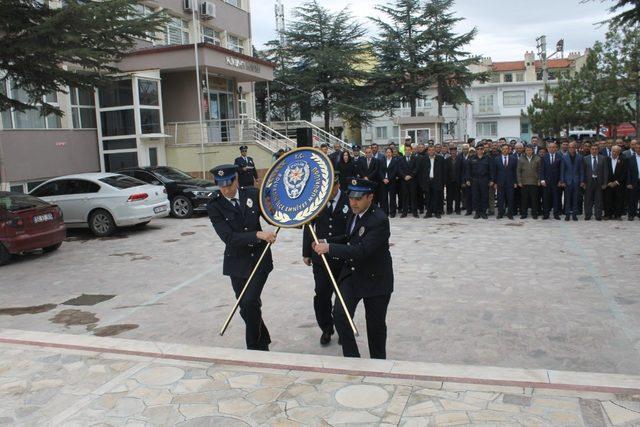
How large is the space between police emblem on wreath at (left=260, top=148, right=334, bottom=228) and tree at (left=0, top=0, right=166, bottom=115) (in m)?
5.89

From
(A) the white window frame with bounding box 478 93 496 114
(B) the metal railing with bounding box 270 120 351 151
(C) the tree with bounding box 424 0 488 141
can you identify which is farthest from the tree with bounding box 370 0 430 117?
(A) the white window frame with bounding box 478 93 496 114

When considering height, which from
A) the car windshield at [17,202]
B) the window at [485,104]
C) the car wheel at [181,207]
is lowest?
the car wheel at [181,207]

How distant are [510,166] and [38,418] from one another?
1203 centimetres

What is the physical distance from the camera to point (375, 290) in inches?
191

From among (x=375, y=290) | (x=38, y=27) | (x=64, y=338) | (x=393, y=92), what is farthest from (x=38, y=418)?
(x=393, y=92)

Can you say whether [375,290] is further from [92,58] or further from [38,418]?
[92,58]

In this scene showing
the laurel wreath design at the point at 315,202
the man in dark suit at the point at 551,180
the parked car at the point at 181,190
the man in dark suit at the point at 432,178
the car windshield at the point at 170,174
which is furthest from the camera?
the car windshield at the point at 170,174

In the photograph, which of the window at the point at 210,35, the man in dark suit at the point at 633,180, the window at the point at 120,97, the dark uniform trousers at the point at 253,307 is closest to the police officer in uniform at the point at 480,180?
the man in dark suit at the point at 633,180

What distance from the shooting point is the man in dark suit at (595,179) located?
42.9 feet

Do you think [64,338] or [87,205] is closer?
[64,338]

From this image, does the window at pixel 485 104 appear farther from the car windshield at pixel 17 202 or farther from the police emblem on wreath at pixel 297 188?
the police emblem on wreath at pixel 297 188

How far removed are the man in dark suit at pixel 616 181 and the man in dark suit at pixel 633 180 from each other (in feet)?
0.42

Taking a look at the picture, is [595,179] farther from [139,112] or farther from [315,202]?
[139,112]

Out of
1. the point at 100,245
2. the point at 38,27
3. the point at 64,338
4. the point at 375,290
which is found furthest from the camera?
the point at 100,245
